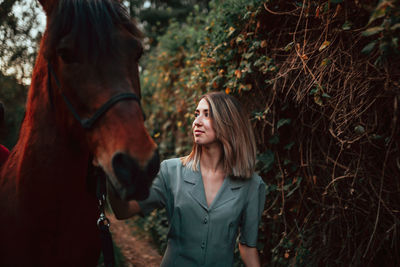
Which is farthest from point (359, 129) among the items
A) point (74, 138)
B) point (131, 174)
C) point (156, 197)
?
point (74, 138)

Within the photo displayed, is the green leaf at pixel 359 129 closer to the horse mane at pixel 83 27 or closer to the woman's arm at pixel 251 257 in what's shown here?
the woman's arm at pixel 251 257

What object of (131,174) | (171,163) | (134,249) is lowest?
(134,249)

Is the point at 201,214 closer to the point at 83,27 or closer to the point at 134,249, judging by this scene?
the point at 83,27

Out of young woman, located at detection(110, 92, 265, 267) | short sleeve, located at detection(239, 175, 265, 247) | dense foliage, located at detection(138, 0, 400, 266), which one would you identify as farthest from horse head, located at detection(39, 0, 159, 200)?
dense foliage, located at detection(138, 0, 400, 266)

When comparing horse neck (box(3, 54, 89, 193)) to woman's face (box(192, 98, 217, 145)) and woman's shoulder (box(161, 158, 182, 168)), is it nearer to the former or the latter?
woman's shoulder (box(161, 158, 182, 168))

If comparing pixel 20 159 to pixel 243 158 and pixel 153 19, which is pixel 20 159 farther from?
pixel 153 19

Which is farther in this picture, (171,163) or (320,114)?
(320,114)

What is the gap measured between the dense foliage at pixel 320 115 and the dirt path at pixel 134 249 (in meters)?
1.90

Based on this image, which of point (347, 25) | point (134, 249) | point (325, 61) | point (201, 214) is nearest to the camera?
point (201, 214)

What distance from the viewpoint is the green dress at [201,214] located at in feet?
5.58

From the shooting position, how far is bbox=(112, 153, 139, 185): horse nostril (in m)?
1.01

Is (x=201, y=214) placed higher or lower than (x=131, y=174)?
lower

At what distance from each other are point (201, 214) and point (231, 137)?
1.86ft

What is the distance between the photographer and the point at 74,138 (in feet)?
4.17
